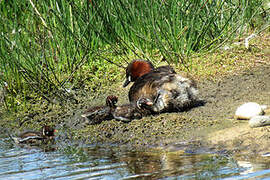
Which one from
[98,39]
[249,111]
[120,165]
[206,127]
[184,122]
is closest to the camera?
[120,165]

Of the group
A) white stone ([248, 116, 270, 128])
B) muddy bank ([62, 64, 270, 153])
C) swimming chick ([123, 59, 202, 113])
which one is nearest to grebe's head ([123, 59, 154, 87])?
swimming chick ([123, 59, 202, 113])

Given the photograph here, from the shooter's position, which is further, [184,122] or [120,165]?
[184,122]

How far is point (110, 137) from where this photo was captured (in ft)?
18.1

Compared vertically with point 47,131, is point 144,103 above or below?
above

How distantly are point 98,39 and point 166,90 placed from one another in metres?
3.17

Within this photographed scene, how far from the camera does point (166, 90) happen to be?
5.87 metres

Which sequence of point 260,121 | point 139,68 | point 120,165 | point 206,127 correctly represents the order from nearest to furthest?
1. point 120,165
2. point 260,121
3. point 206,127
4. point 139,68

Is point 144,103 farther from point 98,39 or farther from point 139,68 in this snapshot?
point 98,39

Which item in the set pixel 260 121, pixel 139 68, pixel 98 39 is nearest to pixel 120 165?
pixel 260 121

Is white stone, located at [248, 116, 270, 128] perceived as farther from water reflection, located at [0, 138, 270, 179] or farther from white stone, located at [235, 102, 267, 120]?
water reflection, located at [0, 138, 270, 179]

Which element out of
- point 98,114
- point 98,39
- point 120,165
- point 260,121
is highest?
point 98,39

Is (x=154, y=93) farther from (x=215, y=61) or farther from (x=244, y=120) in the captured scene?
(x=215, y=61)

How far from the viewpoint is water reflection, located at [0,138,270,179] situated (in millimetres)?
3545

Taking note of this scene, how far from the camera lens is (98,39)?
28.6ft
